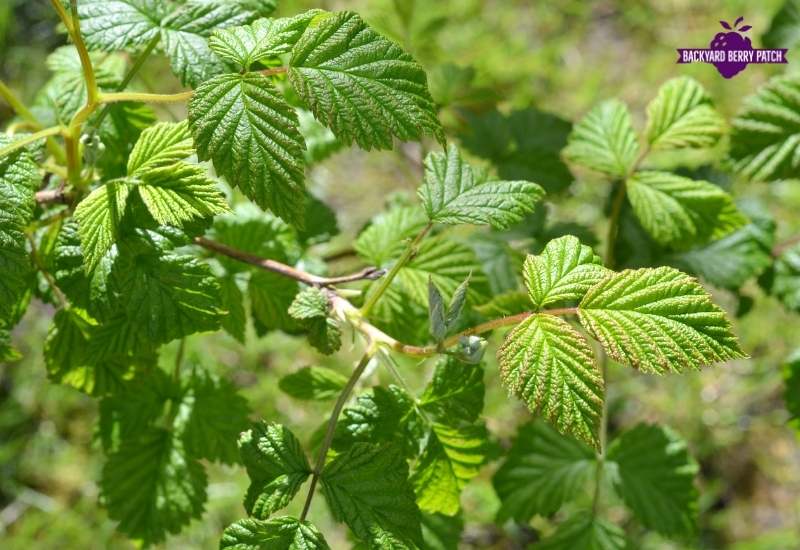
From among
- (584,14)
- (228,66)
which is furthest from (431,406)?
(584,14)

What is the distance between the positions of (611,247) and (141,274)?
0.93 meters

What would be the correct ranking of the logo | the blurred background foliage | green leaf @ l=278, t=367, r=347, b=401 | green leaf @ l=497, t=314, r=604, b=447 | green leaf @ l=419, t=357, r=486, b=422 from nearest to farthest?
green leaf @ l=497, t=314, r=604, b=447
green leaf @ l=419, t=357, r=486, b=422
green leaf @ l=278, t=367, r=347, b=401
the logo
the blurred background foliage

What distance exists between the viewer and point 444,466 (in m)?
1.24

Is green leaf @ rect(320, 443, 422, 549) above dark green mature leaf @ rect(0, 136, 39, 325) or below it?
below

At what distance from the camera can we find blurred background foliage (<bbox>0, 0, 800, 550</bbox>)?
262 cm

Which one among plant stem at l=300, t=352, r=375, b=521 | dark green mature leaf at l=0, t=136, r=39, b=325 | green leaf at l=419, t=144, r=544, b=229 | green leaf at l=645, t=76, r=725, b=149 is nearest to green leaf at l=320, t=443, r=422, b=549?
plant stem at l=300, t=352, r=375, b=521

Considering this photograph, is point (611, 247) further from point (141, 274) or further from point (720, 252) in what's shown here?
point (141, 274)

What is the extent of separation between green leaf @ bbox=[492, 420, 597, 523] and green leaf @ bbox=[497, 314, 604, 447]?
2.03 feet

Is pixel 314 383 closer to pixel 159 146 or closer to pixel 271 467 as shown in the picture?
pixel 271 467

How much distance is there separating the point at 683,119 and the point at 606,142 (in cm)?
16

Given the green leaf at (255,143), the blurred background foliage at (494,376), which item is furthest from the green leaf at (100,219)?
the blurred background foliage at (494,376)

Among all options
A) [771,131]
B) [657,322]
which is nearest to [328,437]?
[657,322]

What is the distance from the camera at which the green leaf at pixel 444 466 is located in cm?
124

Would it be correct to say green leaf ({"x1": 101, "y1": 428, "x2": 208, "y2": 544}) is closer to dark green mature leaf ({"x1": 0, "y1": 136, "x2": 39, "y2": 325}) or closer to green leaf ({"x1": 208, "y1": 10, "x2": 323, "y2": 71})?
dark green mature leaf ({"x1": 0, "y1": 136, "x2": 39, "y2": 325})
